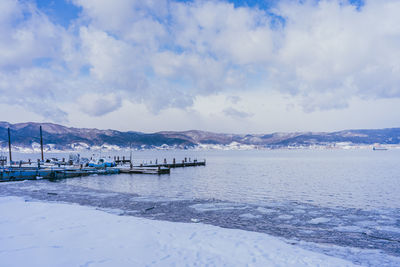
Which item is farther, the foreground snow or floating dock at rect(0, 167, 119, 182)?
floating dock at rect(0, 167, 119, 182)

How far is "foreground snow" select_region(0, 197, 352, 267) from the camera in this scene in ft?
23.5

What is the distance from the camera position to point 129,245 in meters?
8.52

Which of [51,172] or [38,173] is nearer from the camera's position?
[38,173]

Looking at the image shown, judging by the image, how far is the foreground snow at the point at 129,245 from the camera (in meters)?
7.17

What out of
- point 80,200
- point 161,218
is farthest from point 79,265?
point 80,200

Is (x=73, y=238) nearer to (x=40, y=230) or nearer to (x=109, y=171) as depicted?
(x=40, y=230)

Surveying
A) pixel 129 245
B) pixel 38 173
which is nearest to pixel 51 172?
pixel 38 173

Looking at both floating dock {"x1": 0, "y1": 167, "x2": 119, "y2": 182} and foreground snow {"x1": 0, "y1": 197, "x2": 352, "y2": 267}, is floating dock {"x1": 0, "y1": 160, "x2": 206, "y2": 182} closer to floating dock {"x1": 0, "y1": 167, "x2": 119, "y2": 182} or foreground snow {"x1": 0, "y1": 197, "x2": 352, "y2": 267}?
floating dock {"x1": 0, "y1": 167, "x2": 119, "y2": 182}

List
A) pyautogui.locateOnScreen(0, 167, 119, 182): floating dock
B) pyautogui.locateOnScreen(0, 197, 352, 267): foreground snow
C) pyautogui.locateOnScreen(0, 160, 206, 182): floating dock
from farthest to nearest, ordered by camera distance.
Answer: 1. pyautogui.locateOnScreen(0, 160, 206, 182): floating dock
2. pyautogui.locateOnScreen(0, 167, 119, 182): floating dock
3. pyautogui.locateOnScreen(0, 197, 352, 267): foreground snow

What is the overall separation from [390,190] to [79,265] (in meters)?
34.0

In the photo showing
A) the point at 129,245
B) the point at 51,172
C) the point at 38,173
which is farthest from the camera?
the point at 51,172

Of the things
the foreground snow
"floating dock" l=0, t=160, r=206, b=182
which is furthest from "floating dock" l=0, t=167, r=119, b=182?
the foreground snow

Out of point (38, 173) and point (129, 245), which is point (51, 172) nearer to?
point (38, 173)

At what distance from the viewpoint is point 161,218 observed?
590 inches
